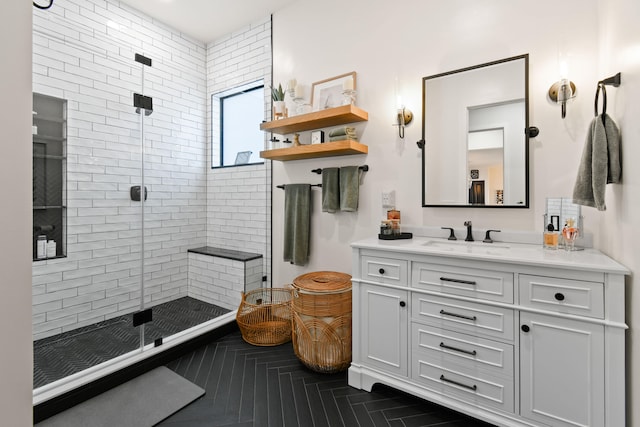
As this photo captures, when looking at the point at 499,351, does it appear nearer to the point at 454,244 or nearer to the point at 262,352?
the point at 454,244

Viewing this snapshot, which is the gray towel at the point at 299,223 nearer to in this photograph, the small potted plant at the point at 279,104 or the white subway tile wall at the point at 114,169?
the white subway tile wall at the point at 114,169

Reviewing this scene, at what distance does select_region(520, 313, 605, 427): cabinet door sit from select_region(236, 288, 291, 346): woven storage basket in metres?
1.78

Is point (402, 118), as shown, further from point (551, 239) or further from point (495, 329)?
point (495, 329)

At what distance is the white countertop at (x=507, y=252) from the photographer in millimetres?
1335

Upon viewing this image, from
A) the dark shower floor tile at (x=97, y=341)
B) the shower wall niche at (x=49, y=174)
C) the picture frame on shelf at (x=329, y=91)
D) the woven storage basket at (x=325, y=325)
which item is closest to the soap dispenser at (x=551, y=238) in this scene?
the woven storage basket at (x=325, y=325)

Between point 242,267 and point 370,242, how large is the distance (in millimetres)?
1528

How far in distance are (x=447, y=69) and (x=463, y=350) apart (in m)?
1.83

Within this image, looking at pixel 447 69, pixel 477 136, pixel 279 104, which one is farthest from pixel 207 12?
pixel 477 136

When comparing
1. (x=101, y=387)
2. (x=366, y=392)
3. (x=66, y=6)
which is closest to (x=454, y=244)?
(x=366, y=392)

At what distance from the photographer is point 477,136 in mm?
2049

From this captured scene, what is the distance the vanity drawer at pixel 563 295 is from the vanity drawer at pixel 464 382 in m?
0.42

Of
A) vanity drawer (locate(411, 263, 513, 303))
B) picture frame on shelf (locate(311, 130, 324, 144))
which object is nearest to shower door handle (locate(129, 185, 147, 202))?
picture frame on shelf (locate(311, 130, 324, 144))

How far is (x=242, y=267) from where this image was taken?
302cm

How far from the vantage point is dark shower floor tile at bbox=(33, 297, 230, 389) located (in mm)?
1965
